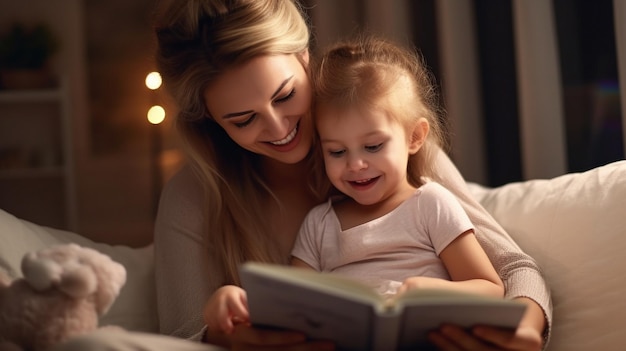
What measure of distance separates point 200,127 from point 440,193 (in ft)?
1.88

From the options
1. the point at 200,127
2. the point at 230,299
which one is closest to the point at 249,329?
the point at 230,299

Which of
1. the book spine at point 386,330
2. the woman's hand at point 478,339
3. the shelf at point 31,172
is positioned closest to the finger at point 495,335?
the woman's hand at point 478,339

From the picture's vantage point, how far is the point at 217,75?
1.73 m

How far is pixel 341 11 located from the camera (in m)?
3.95

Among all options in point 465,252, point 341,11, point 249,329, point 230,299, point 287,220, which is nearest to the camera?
→ point 249,329

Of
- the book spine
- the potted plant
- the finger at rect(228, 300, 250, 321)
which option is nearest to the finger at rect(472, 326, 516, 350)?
the book spine

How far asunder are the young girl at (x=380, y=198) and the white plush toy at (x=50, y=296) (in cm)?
53

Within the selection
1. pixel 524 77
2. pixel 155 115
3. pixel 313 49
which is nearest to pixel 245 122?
pixel 313 49

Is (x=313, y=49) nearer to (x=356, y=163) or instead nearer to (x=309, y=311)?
(x=356, y=163)

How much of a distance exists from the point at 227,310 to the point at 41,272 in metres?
0.31

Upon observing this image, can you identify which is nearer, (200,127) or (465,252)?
(465,252)

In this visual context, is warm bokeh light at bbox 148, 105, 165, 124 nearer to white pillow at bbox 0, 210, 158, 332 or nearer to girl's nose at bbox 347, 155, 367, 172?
white pillow at bbox 0, 210, 158, 332

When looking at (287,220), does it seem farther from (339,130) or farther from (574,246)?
(574,246)

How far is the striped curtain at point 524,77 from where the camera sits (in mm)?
2682
